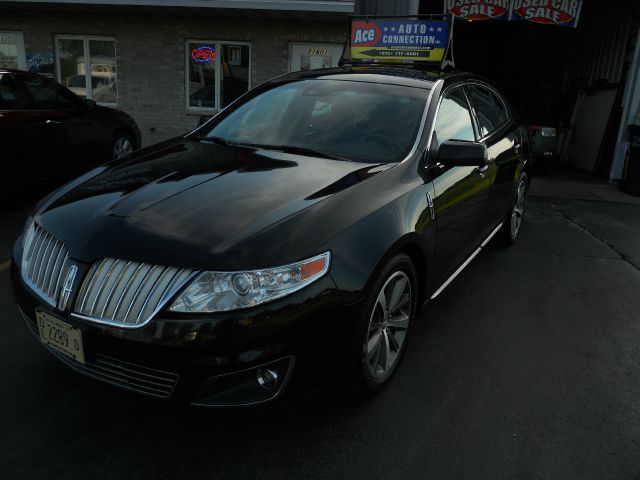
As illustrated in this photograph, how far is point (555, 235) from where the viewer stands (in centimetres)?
620

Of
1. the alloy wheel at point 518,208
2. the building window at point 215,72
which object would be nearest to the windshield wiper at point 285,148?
the alloy wheel at point 518,208

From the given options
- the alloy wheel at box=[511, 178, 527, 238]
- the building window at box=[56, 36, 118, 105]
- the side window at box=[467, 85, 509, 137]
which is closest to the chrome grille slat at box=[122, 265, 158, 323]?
the side window at box=[467, 85, 509, 137]

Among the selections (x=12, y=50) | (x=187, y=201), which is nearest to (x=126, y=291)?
(x=187, y=201)

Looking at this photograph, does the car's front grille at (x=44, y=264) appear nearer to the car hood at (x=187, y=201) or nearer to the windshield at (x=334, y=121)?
the car hood at (x=187, y=201)

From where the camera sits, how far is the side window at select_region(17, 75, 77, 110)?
6.23 m

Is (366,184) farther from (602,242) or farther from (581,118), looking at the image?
(581,118)

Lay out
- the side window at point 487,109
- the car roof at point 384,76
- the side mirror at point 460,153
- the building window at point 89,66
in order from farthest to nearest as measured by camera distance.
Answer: the building window at point 89,66 < the side window at point 487,109 < the car roof at point 384,76 < the side mirror at point 460,153

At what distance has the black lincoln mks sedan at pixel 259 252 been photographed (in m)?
2.07

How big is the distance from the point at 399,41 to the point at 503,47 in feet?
52.1

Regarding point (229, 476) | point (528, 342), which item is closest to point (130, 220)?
point (229, 476)

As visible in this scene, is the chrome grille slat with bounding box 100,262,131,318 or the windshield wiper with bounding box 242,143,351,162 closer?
the chrome grille slat with bounding box 100,262,131,318

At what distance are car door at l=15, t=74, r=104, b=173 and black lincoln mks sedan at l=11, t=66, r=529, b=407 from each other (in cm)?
354

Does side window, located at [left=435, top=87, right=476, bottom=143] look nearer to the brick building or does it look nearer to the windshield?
the windshield

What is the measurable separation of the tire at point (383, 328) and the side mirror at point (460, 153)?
28.7 inches
